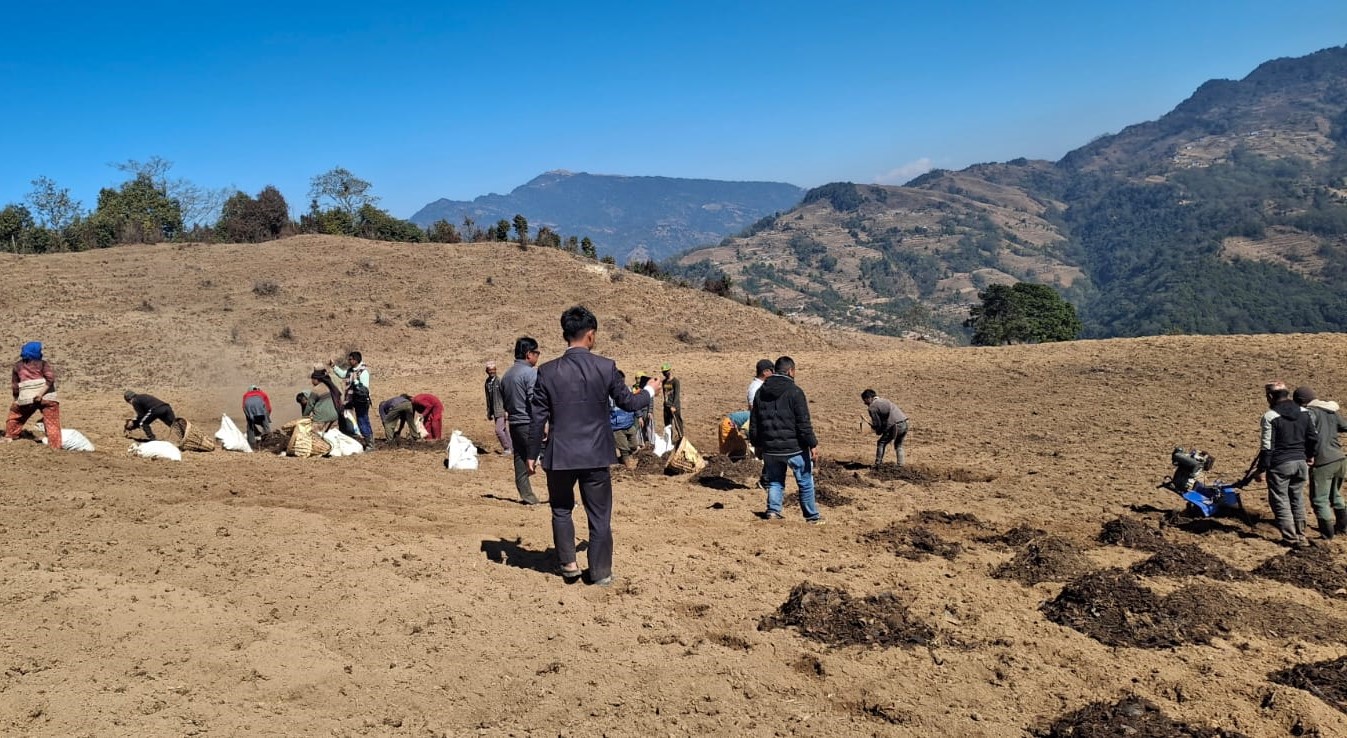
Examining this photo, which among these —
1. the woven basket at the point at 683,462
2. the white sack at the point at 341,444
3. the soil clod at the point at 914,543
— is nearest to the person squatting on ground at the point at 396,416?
the white sack at the point at 341,444

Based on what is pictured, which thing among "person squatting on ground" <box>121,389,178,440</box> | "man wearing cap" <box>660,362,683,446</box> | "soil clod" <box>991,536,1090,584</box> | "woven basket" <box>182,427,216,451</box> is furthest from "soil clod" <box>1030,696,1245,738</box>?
"person squatting on ground" <box>121,389,178,440</box>

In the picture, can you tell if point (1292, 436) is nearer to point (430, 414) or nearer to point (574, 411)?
point (574, 411)

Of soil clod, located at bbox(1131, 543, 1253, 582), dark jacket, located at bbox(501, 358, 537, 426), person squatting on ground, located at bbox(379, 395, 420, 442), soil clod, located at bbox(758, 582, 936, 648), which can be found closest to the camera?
soil clod, located at bbox(758, 582, 936, 648)

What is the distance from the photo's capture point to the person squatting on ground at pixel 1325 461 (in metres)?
7.39

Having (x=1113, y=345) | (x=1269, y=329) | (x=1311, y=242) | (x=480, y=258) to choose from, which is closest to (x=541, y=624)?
(x=1113, y=345)

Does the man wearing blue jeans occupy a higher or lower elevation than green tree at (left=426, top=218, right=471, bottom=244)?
lower

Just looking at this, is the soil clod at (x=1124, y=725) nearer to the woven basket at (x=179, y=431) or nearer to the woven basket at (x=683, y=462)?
the woven basket at (x=683, y=462)

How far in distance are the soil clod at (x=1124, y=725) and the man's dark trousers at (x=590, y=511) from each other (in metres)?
2.84

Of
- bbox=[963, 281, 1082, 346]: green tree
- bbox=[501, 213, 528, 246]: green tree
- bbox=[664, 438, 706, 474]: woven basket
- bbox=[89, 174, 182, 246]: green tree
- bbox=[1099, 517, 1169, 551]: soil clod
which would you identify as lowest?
bbox=[1099, 517, 1169, 551]: soil clod

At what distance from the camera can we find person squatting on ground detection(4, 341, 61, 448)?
29.7 ft

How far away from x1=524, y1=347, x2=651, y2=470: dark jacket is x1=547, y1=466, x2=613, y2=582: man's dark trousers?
0.10 meters

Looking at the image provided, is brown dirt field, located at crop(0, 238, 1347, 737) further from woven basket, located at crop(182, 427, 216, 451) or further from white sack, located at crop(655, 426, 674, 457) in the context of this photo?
white sack, located at crop(655, 426, 674, 457)

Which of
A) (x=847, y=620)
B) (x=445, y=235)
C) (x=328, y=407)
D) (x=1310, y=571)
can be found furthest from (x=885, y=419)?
(x=445, y=235)

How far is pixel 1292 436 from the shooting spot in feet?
24.1
